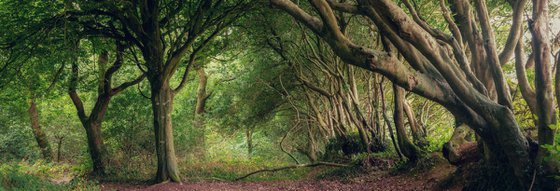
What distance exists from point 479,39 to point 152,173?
1486 centimetres

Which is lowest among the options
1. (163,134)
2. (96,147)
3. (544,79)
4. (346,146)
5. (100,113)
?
(544,79)

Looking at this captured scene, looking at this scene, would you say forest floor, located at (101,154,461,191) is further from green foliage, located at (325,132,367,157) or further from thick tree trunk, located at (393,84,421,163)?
green foliage, located at (325,132,367,157)

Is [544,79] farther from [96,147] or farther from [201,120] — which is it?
[201,120]

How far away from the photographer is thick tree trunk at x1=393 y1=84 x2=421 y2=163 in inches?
474

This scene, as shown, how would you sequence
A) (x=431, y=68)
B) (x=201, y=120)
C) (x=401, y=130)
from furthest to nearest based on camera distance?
(x=201, y=120)
(x=401, y=130)
(x=431, y=68)

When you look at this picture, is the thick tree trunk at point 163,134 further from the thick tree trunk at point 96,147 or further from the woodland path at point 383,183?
the thick tree trunk at point 96,147

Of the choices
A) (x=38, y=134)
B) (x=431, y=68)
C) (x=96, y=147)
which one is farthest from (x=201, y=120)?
(x=431, y=68)

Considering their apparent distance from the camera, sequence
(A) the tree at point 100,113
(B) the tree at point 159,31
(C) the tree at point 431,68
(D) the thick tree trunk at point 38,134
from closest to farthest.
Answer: (C) the tree at point 431,68 < (B) the tree at point 159,31 < (A) the tree at point 100,113 < (D) the thick tree trunk at point 38,134

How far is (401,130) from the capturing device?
479 inches

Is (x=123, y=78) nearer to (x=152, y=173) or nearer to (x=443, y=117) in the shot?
(x=152, y=173)

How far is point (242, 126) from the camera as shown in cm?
2836

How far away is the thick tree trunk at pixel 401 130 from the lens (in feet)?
39.5

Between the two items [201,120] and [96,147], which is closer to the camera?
[96,147]

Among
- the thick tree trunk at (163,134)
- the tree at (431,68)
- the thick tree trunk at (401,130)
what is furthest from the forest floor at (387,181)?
the tree at (431,68)
